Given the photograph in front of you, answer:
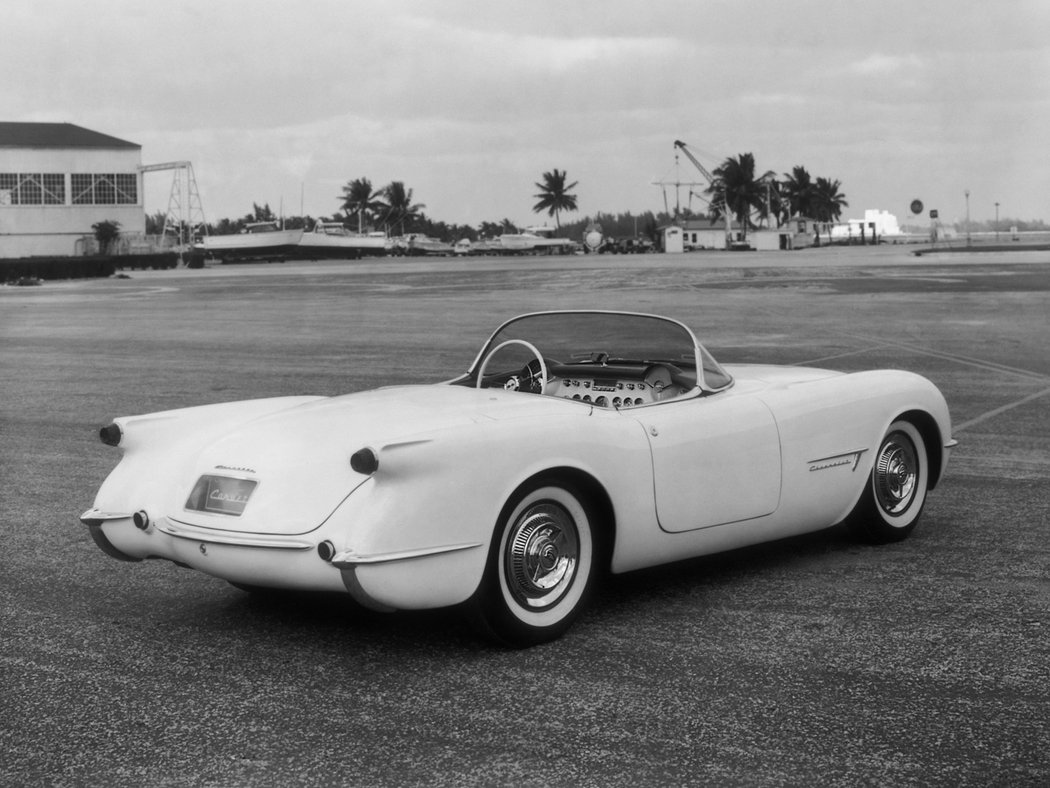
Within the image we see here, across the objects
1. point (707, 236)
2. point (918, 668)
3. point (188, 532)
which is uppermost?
point (707, 236)

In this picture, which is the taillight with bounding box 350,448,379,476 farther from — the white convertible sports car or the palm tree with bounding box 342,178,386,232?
the palm tree with bounding box 342,178,386,232

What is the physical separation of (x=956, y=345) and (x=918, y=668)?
1453cm

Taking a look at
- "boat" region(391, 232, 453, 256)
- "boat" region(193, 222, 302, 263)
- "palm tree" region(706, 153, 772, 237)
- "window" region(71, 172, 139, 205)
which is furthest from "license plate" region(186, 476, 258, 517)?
"palm tree" region(706, 153, 772, 237)

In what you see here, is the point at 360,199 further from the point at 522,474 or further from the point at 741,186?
the point at 522,474

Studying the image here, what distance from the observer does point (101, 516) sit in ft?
16.6

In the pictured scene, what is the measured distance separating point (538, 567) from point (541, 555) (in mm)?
44

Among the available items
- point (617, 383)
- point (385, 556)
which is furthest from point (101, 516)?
point (617, 383)

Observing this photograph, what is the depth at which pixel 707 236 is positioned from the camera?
17038 cm

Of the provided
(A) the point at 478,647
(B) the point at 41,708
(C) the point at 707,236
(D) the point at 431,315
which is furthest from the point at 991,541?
(C) the point at 707,236

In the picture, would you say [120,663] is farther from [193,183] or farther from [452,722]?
[193,183]

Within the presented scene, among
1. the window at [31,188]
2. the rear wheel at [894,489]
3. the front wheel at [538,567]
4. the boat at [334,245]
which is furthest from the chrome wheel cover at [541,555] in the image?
the boat at [334,245]

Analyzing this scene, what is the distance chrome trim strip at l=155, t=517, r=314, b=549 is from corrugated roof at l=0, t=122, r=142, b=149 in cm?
11736

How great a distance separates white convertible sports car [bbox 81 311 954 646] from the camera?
4387 mm

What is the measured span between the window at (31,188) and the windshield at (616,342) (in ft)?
376
